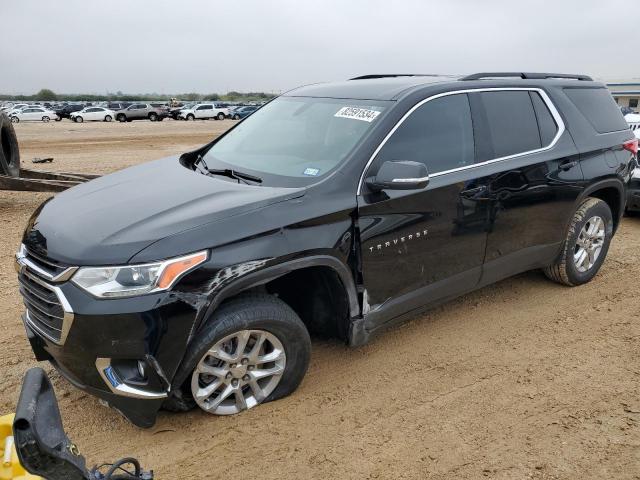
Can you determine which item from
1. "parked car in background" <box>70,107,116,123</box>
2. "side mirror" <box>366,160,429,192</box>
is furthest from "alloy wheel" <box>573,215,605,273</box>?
"parked car in background" <box>70,107,116,123</box>

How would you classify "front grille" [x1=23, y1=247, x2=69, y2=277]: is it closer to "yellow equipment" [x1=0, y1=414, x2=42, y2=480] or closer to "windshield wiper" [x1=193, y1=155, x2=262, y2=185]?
"yellow equipment" [x1=0, y1=414, x2=42, y2=480]

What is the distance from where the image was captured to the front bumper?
2559 mm

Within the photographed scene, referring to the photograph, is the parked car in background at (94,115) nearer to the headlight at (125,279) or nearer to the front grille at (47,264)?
the front grille at (47,264)

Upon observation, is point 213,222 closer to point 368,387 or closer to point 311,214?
point 311,214

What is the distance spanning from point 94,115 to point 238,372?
1739 inches

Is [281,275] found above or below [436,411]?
above

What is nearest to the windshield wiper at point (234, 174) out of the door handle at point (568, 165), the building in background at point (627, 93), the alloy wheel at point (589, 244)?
the door handle at point (568, 165)

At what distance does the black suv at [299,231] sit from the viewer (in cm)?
265

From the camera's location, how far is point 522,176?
4.04m

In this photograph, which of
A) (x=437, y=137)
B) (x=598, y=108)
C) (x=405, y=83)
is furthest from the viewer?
(x=598, y=108)

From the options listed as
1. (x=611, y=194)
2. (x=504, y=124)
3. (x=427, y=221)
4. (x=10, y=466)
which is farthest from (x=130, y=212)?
(x=611, y=194)

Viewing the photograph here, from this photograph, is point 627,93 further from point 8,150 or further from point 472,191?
point 472,191

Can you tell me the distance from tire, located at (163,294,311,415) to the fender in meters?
0.08

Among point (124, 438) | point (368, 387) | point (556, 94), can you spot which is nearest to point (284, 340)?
point (368, 387)
